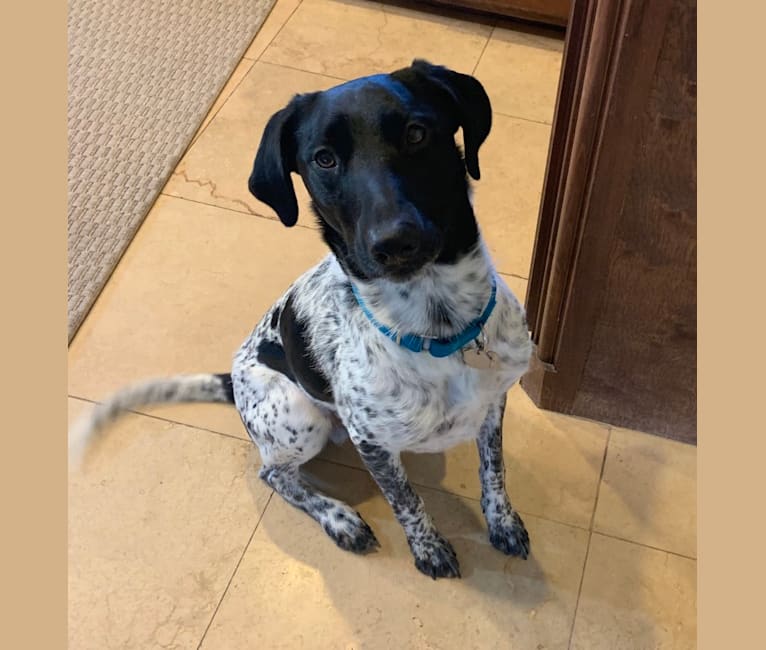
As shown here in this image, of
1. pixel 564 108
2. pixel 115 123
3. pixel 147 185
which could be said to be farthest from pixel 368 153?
pixel 115 123

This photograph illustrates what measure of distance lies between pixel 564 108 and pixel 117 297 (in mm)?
1442

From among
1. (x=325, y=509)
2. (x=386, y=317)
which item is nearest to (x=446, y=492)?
(x=325, y=509)

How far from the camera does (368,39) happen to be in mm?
3100

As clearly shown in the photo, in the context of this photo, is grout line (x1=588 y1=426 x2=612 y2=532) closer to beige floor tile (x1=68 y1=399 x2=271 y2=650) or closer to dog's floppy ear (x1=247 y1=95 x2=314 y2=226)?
beige floor tile (x1=68 y1=399 x2=271 y2=650)

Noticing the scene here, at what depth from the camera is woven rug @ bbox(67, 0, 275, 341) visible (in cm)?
260

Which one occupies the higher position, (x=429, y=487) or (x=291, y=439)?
(x=291, y=439)

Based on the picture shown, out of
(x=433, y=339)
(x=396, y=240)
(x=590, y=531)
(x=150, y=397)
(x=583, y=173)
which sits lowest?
(x=590, y=531)

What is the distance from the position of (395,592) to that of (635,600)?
0.53m

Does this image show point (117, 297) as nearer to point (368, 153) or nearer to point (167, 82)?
point (167, 82)

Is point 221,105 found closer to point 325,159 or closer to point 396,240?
point 325,159

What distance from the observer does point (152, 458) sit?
212 centimetres

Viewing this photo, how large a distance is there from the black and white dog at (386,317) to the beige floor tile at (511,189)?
823mm

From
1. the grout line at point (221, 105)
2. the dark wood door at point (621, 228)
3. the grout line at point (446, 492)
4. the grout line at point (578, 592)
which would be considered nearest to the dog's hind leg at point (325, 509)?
the grout line at point (446, 492)

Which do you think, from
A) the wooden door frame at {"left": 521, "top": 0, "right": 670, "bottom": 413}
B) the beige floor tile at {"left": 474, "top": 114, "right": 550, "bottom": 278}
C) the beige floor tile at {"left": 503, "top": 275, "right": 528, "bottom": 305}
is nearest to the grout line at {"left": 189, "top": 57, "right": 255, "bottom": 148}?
the beige floor tile at {"left": 474, "top": 114, "right": 550, "bottom": 278}
